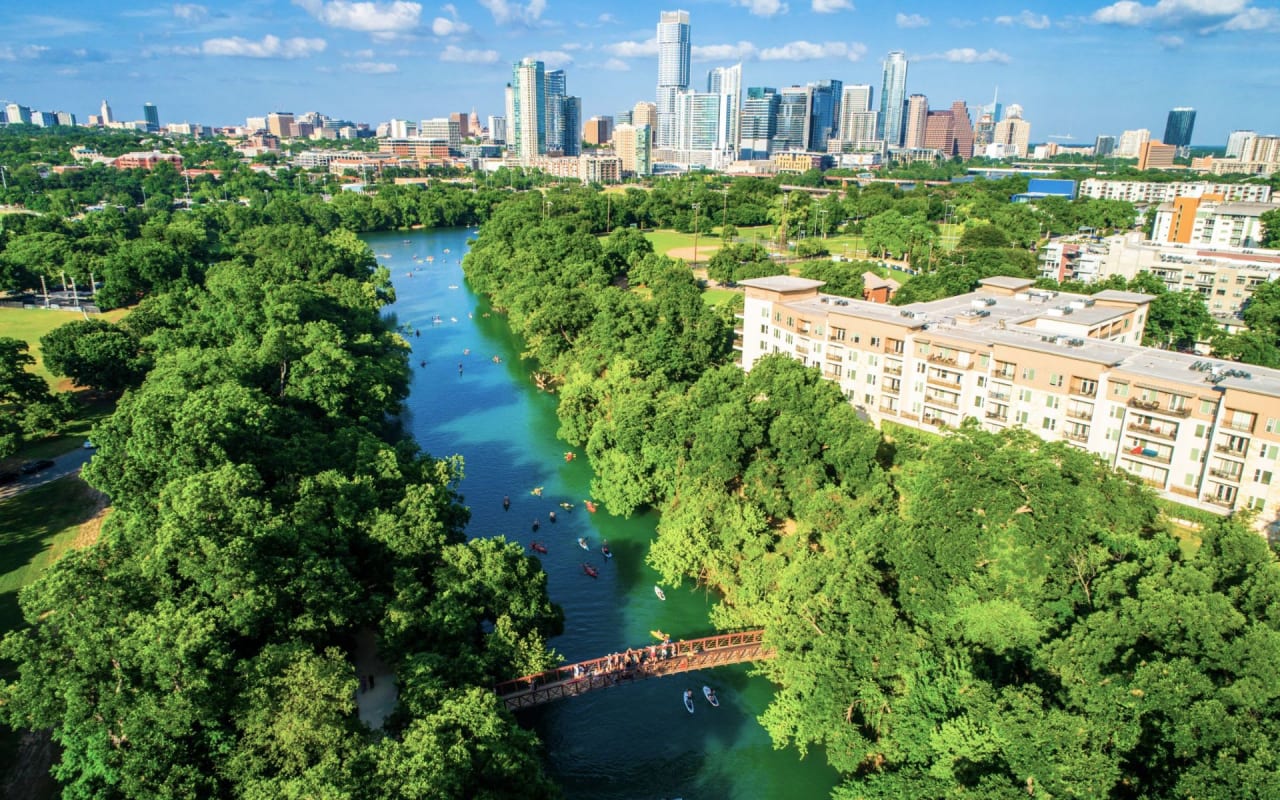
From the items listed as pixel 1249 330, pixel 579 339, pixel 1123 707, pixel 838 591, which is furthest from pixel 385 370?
pixel 1249 330

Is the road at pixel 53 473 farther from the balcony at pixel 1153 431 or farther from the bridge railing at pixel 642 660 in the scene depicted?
the balcony at pixel 1153 431

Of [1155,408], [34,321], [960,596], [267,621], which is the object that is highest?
[1155,408]

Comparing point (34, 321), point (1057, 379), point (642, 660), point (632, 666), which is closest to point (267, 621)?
point (632, 666)

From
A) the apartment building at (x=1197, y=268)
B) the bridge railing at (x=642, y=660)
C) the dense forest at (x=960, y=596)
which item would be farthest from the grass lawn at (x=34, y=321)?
the apartment building at (x=1197, y=268)

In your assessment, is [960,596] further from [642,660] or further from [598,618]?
[598,618]

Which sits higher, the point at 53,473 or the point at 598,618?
the point at 53,473

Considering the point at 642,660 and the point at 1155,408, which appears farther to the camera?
the point at 1155,408

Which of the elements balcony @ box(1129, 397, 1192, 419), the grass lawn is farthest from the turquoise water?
the grass lawn
